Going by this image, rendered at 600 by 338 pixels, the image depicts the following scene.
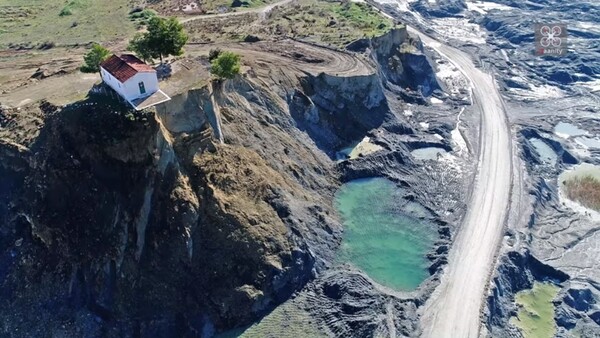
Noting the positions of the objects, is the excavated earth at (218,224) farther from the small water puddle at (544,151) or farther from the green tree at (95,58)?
the small water puddle at (544,151)

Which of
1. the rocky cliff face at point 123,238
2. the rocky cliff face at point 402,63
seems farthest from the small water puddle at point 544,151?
the rocky cliff face at point 123,238

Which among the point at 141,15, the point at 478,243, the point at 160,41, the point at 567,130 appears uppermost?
the point at 160,41

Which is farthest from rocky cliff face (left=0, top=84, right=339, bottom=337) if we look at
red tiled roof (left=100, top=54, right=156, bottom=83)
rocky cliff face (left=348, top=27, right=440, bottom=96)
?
rocky cliff face (left=348, top=27, right=440, bottom=96)

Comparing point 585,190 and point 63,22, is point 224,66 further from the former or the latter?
point 585,190

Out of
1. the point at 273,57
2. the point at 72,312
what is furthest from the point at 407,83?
the point at 72,312

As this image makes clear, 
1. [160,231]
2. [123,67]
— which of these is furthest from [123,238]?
[123,67]

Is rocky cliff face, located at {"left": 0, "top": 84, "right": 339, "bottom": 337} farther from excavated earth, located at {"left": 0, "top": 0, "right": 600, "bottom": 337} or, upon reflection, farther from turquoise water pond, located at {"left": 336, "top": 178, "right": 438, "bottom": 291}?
turquoise water pond, located at {"left": 336, "top": 178, "right": 438, "bottom": 291}
